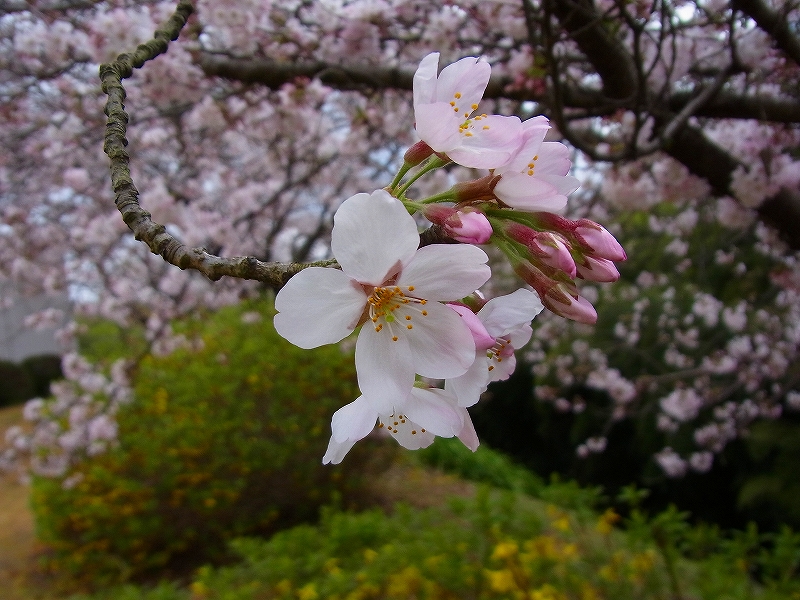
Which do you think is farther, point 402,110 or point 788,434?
point 788,434

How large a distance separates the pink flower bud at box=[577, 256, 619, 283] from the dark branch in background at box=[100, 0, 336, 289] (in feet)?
1.01

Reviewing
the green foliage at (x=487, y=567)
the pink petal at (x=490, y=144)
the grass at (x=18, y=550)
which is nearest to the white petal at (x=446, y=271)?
the pink petal at (x=490, y=144)

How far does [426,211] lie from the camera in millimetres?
674

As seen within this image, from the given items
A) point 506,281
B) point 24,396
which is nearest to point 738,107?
point 506,281

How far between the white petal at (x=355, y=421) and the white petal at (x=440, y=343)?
5 centimetres

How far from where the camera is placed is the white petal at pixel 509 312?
74 cm

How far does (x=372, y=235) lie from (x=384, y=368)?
165 millimetres

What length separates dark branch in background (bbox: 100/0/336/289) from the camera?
0.60 m

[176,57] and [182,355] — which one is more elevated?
[176,57]

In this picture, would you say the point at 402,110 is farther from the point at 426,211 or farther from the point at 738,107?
the point at 426,211

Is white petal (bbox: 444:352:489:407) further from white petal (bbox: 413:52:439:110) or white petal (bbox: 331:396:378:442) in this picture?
white petal (bbox: 413:52:439:110)

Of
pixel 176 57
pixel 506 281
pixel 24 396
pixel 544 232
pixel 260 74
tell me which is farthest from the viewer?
pixel 24 396

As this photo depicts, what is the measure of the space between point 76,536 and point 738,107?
587 cm

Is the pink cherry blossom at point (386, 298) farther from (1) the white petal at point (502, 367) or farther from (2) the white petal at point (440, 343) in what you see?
(1) the white petal at point (502, 367)
